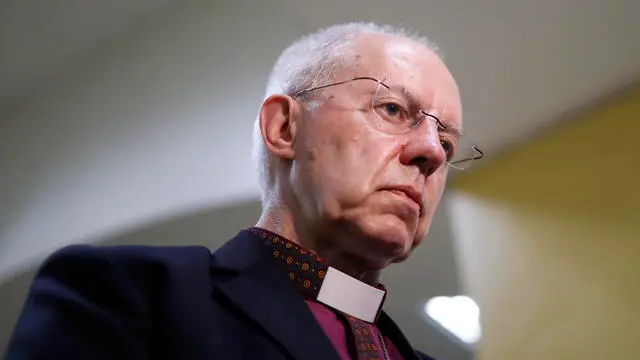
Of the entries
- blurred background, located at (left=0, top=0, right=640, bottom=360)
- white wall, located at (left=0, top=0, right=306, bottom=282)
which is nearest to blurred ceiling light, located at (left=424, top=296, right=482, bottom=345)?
blurred background, located at (left=0, top=0, right=640, bottom=360)

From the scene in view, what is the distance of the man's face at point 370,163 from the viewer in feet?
2.90

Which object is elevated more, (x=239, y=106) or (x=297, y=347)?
(x=239, y=106)

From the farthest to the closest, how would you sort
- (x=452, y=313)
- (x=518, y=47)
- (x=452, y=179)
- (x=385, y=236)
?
(x=452, y=313) < (x=452, y=179) < (x=518, y=47) < (x=385, y=236)

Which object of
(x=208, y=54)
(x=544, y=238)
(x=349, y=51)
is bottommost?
(x=544, y=238)

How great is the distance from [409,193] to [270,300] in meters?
0.26

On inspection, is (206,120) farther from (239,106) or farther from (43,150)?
(43,150)

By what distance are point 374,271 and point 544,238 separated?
0.69 meters

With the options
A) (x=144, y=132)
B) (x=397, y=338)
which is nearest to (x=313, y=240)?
(x=397, y=338)

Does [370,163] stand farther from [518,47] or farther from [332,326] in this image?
[518,47]

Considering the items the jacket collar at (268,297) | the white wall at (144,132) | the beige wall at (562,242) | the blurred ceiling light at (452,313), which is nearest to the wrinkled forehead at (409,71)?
the jacket collar at (268,297)

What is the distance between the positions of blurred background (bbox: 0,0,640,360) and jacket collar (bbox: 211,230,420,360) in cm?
79

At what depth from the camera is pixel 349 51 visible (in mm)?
1039

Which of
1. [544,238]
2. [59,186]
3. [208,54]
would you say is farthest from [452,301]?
[59,186]

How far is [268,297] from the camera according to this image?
79cm
